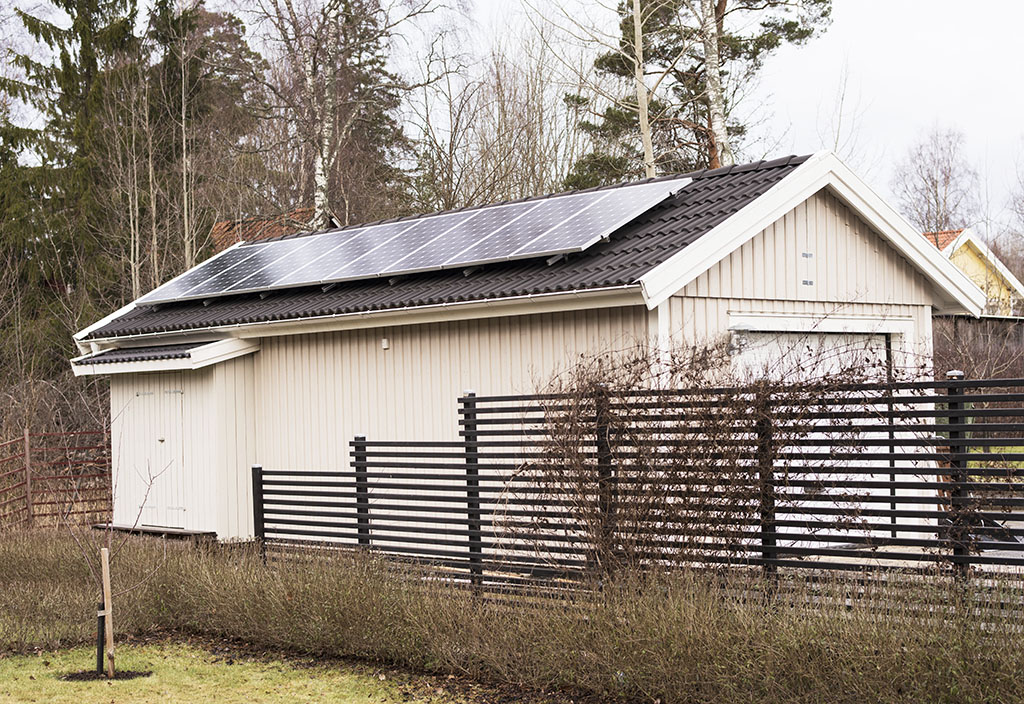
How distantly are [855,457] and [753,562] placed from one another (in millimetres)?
1067

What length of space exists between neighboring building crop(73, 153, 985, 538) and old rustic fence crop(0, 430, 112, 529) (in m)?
1.99

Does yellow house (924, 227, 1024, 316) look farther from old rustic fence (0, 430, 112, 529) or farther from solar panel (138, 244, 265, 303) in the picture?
old rustic fence (0, 430, 112, 529)

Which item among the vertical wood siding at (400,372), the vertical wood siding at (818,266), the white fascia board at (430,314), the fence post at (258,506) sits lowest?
the fence post at (258,506)

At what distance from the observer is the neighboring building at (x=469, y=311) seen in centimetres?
1212

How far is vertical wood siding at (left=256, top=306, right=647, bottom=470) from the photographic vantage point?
12.2 m

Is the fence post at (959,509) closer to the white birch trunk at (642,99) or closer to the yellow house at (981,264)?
the white birch trunk at (642,99)

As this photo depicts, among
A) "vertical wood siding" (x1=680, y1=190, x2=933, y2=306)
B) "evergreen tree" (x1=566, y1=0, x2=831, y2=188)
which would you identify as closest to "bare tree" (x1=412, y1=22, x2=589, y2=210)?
"evergreen tree" (x1=566, y1=0, x2=831, y2=188)

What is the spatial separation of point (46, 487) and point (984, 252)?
115 feet

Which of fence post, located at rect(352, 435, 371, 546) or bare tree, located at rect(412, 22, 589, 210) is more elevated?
bare tree, located at rect(412, 22, 589, 210)

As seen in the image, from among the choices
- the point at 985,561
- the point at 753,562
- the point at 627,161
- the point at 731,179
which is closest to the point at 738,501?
the point at 753,562

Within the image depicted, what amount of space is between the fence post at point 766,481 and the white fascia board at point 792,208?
263cm

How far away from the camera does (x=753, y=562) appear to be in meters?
8.61

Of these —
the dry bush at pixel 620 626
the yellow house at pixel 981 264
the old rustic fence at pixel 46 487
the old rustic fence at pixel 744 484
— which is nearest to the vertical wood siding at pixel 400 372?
the old rustic fence at pixel 744 484

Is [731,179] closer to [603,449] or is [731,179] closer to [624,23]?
[603,449]
